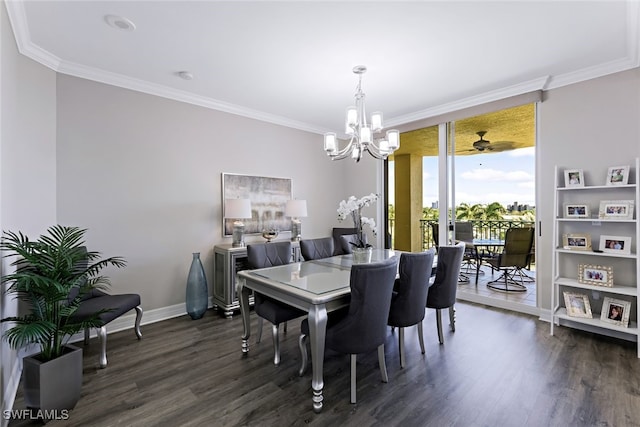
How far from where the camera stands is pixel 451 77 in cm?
333

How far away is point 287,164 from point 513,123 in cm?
352

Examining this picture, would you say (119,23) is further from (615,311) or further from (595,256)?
(615,311)

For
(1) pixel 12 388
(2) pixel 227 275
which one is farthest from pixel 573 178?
(1) pixel 12 388

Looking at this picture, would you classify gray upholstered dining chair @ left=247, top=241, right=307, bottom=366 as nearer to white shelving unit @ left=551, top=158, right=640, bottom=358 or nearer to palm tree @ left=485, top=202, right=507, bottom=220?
white shelving unit @ left=551, top=158, right=640, bottom=358

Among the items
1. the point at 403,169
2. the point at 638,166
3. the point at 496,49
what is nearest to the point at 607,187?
the point at 638,166

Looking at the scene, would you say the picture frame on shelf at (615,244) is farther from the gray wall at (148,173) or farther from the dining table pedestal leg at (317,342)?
the gray wall at (148,173)

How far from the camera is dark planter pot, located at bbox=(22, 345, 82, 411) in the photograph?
181cm

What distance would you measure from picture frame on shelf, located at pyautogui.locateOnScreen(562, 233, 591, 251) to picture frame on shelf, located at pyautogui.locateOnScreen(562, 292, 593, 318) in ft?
1.64

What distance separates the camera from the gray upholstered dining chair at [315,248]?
11.4 feet

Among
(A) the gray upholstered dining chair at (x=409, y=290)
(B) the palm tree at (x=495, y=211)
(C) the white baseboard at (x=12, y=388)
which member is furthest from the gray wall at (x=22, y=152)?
(B) the palm tree at (x=495, y=211)

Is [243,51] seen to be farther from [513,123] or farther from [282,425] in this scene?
[513,123]

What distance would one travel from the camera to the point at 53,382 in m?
1.85

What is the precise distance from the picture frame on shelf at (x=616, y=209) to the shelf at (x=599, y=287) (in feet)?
2.26

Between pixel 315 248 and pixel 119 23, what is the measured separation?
2.72m
